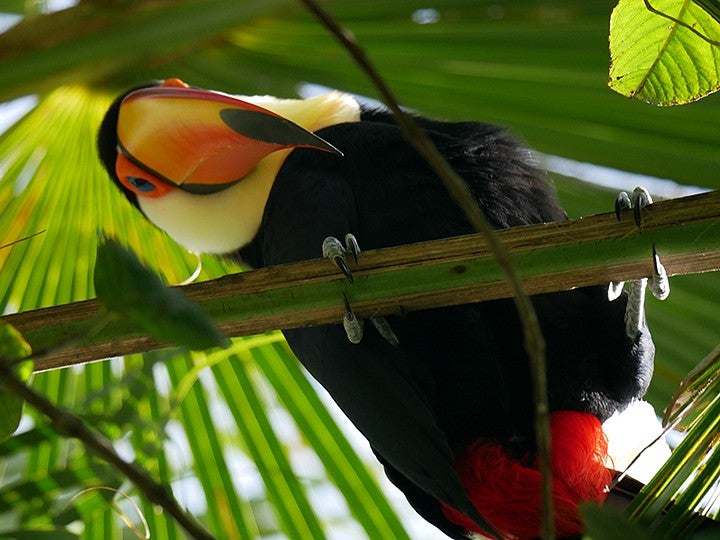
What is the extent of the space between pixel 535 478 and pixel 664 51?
0.89 m

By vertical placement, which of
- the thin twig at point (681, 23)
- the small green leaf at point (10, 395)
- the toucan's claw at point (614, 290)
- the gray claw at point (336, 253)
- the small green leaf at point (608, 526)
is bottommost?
the toucan's claw at point (614, 290)

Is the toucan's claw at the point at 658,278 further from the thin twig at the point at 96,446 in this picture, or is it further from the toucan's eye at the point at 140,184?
the toucan's eye at the point at 140,184

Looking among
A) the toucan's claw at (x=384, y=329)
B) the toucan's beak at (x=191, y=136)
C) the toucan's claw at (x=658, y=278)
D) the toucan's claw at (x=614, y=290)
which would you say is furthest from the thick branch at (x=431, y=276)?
the toucan's beak at (x=191, y=136)

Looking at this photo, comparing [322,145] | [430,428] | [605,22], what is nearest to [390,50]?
[605,22]

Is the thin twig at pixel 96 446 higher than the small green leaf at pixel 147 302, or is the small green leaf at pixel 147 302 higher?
the small green leaf at pixel 147 302

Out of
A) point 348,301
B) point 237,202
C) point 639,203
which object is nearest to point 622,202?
point 639,203

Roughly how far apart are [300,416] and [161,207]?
577 mm

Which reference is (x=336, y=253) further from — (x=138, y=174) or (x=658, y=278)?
(x=138, y=174)

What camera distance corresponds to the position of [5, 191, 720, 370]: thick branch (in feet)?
4.50

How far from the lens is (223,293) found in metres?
1.48

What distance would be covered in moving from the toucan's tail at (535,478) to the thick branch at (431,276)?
433 millimetres

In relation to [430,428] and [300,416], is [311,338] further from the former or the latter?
[300,416]

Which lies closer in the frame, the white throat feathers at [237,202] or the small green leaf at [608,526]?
the small green leaf at [608,526]

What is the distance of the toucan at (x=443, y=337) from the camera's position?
69.8 inches
